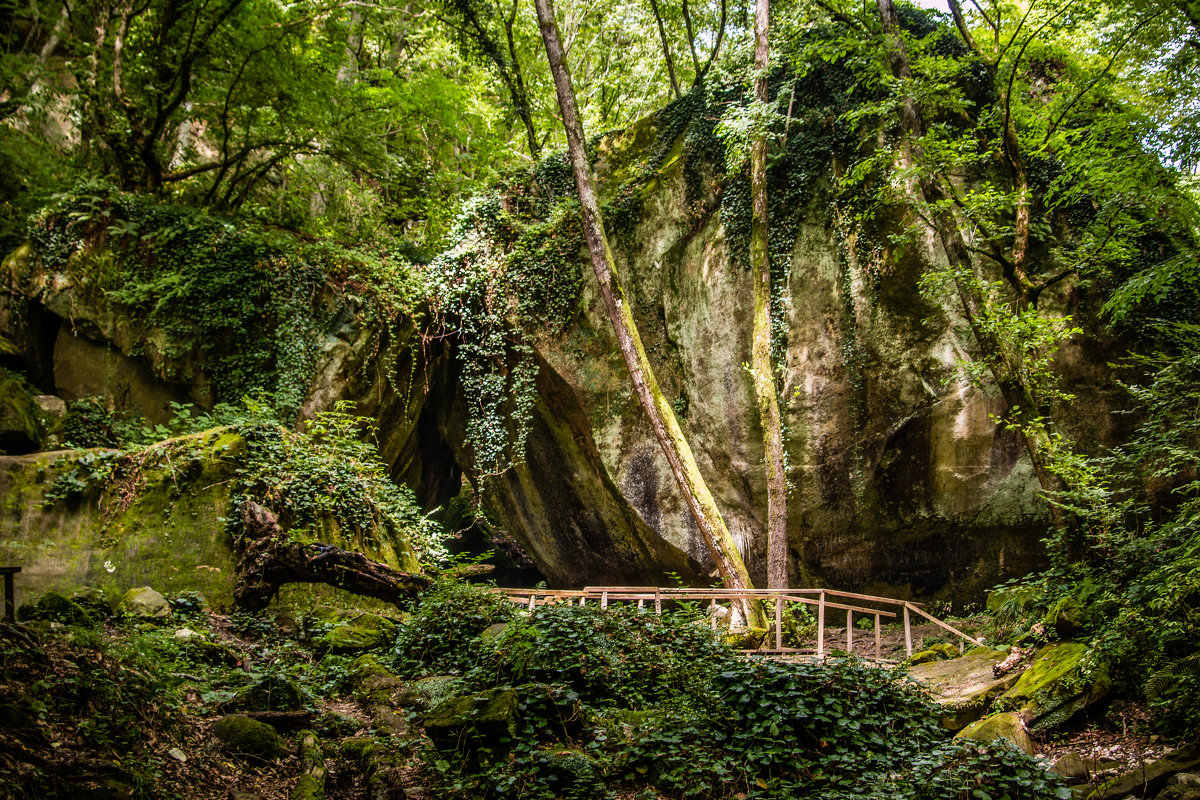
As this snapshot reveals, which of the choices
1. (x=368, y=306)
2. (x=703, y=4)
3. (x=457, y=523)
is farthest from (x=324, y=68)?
(x=457, y=523)

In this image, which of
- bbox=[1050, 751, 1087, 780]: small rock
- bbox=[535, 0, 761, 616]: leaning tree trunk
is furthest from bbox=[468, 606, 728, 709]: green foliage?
bbox=[535, 0, 761, 616]: leaning tree trunk

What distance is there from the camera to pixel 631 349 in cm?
848

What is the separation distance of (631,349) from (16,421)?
729 centimetres

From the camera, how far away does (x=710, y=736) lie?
3.74 meters

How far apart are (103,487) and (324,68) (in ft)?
26.1

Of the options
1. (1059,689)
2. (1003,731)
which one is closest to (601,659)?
(1003,731)

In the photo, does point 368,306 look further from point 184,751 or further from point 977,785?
point 977,785

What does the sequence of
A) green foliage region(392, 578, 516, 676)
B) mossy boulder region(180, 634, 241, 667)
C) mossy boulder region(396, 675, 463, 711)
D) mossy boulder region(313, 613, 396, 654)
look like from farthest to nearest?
mossy boulder region(313, 613, 396, 654) → green foliage region(392, 578, 516, 676) → mossy boulder region(180, 634, 241, 667) → mossy boulder region(396, 675, 463, 711)

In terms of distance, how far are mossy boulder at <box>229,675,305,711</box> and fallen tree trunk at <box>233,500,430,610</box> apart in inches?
109

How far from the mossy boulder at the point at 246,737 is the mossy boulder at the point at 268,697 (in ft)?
1.24

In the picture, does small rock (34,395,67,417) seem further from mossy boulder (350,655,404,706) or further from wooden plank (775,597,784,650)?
wooden plank (775,597,784,650)

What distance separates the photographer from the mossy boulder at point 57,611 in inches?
170

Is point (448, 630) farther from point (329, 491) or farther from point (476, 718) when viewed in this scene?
point (329, 491)

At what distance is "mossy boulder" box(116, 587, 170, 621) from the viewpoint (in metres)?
5.29
